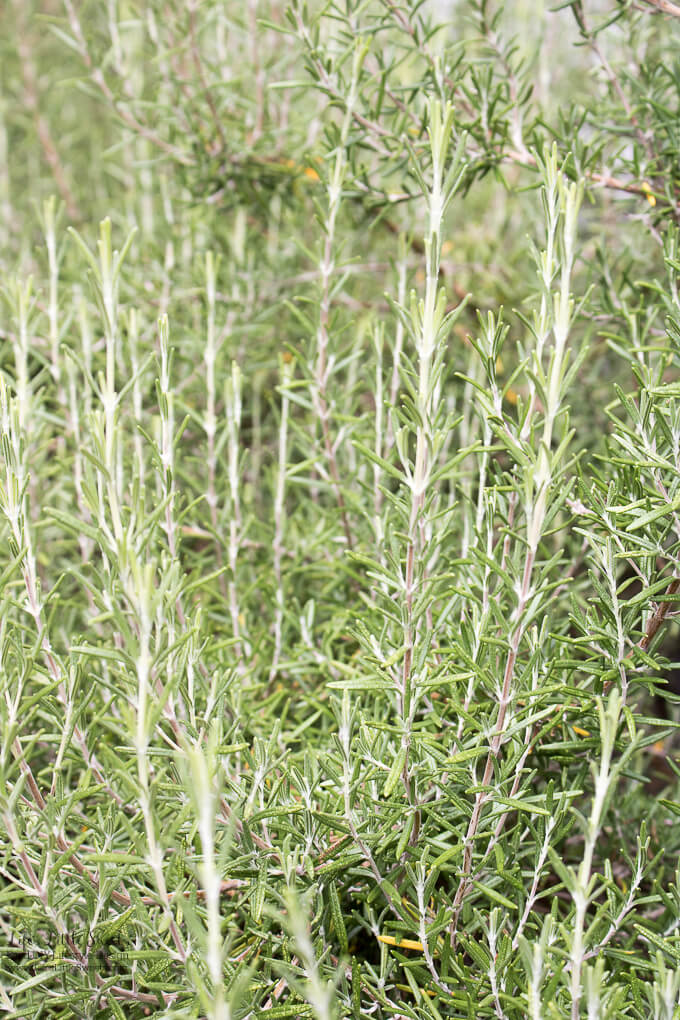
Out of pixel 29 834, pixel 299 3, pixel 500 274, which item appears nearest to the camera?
pixel 29 834

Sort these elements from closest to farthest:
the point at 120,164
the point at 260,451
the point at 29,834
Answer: the point at 29,834 < the point at 260,451 < the point at 120,164

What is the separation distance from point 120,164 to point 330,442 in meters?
0.95

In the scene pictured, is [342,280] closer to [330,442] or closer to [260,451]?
[330,442]

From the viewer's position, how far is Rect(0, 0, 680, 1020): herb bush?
0.41 metres

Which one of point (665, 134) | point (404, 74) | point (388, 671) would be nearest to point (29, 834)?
point (388, 671)

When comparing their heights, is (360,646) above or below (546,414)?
below

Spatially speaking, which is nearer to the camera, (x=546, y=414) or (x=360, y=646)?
(x=546, y=414)

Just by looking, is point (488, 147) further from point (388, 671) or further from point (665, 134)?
point (388, 671)

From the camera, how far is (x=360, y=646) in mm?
631

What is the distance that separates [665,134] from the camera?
695mm

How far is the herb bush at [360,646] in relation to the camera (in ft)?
1.33

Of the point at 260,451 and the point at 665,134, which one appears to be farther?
the point at 260,451

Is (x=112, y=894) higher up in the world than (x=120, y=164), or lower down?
lower down

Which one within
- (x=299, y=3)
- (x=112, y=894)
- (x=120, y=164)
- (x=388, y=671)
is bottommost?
(x=112, y=894)
